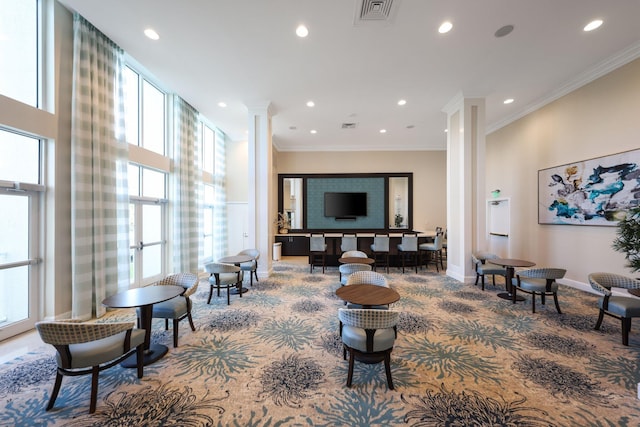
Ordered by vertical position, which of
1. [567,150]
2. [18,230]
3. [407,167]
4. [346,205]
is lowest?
[18,230]

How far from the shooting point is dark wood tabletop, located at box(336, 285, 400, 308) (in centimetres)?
249

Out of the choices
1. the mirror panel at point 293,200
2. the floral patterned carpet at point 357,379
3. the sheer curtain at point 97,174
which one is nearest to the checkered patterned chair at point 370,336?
the floral patterned carpet at point 357,379

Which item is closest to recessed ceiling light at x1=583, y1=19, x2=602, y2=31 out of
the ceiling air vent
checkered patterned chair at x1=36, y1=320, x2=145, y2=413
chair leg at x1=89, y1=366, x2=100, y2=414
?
the ceiling air vent

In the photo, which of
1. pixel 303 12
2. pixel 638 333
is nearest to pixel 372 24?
pixel 303 12

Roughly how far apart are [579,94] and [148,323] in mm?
8136

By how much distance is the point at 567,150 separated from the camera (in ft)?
16.2

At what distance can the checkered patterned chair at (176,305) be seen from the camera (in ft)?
9.36

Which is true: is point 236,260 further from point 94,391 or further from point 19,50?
point 19,50

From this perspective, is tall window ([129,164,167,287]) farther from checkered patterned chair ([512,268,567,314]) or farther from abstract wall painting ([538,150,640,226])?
abstract wall painting ([538,150,640,226])

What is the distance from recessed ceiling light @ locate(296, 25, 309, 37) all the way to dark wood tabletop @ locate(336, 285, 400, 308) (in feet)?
11.9

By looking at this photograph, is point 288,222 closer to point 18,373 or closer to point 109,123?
point 109,123

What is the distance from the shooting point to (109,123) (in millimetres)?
3748

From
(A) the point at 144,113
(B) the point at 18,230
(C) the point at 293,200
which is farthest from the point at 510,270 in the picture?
(A) the point at 144,113

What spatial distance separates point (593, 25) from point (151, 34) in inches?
250
